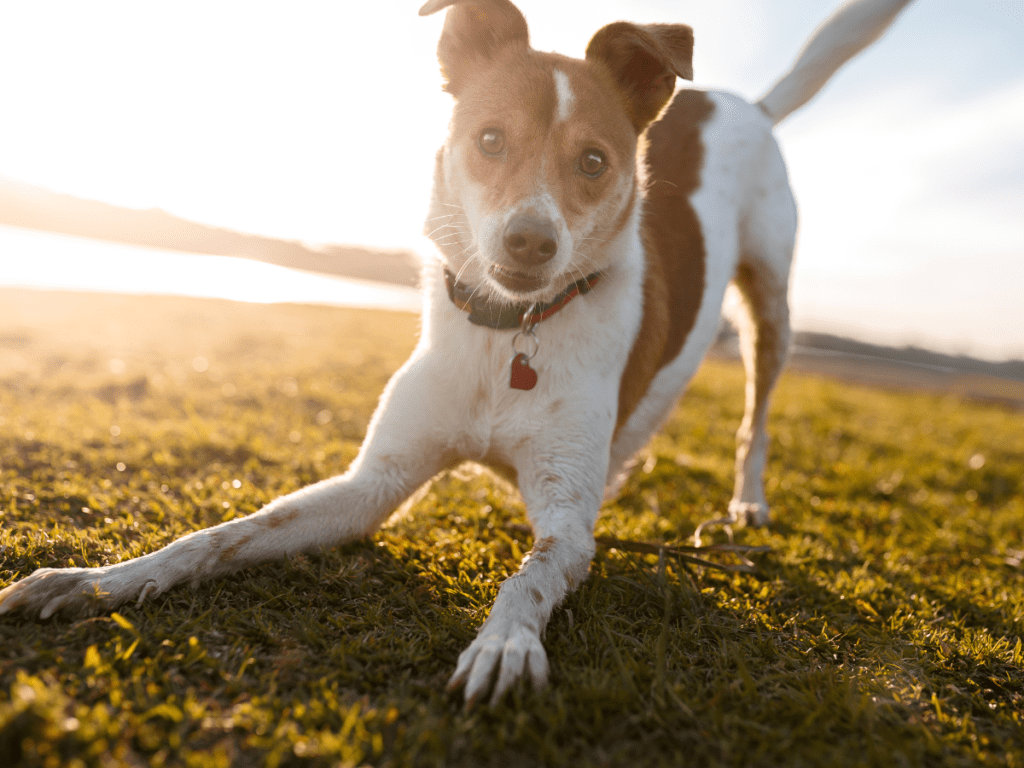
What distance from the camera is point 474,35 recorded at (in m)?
2.72

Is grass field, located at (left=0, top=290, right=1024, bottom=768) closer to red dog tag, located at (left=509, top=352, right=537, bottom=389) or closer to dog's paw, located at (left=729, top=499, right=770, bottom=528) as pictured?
dog's paw, located at (left=729, top=499, right=770, bottom=528)

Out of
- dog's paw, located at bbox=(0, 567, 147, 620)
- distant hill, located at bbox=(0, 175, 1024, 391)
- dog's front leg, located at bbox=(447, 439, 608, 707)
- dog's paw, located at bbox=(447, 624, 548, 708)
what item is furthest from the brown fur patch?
distant hill, located at bbox=(0, 175, 1024, 391)

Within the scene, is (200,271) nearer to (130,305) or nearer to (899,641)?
(130,305)

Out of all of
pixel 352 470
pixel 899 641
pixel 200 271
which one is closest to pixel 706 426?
pixel 899 641

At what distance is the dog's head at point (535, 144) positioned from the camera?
7.57 ft

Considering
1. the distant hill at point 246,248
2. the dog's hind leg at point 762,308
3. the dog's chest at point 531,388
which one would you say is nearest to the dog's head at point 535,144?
the dog's chest at point 531,388

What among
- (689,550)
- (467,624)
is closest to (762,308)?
(689,550)

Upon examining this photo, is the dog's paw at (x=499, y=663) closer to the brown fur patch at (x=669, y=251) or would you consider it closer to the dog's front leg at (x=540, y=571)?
the dog's front leg at (x=540, y=571)

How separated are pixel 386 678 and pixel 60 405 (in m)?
3.72

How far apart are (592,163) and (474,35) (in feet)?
2.56

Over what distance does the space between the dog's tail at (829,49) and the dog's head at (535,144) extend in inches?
79.4

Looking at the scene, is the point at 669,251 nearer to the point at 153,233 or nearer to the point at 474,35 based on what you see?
the point at 474,35

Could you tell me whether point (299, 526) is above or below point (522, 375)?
below

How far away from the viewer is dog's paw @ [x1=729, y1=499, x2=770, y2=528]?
137 inches
